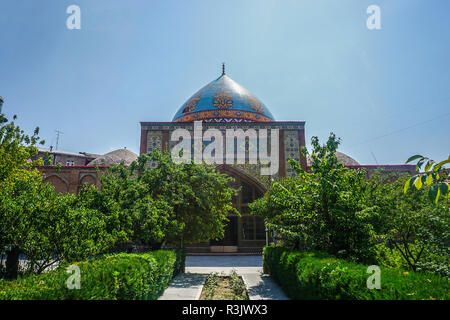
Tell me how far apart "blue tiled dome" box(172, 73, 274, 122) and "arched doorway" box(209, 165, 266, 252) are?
4.97 metres

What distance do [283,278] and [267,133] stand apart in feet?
36.4

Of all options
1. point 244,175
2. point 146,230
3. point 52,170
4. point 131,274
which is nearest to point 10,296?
point 131,274

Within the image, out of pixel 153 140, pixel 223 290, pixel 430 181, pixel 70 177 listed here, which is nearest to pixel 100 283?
pixel 430 181

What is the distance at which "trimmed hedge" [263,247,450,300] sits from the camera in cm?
266

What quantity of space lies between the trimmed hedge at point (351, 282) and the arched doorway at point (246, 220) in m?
10.3

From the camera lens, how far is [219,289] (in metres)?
6.84

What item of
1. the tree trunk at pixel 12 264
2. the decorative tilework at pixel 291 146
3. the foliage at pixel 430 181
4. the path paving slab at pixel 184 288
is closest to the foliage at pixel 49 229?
the tree trunk at pixel 12 264

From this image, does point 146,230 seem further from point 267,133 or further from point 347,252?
point 267,133

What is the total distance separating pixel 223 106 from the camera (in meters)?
20.2

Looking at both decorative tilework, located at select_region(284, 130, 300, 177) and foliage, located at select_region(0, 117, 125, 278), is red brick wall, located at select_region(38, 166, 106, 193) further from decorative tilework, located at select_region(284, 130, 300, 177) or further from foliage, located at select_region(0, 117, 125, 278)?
foliage, located at select_region(0, 117, 125, 278)

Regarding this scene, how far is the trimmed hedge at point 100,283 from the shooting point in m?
2.73

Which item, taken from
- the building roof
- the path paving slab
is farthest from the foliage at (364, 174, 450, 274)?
the building roof

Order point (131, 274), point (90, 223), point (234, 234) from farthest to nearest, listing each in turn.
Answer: point (234, 234)
point (90, 223)
point (131, 274)
